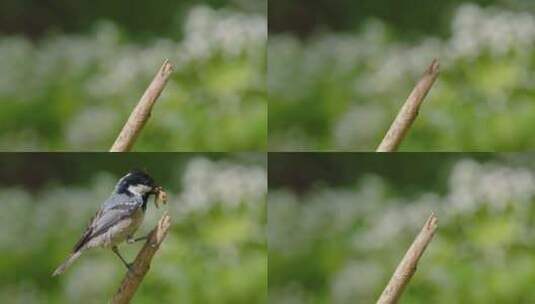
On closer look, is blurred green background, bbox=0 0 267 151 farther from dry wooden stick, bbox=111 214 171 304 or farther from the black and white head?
dry wooden stick, bbox=111 214 171 304

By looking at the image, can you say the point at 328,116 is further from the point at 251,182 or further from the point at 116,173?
the point at 116,173

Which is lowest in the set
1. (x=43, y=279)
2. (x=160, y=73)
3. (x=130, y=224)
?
(x=43, y=279)

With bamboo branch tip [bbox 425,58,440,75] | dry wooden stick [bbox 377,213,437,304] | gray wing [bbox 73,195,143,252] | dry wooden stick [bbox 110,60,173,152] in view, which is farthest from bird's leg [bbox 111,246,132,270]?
bamboo branch tip [bbox 425,58,440,75]

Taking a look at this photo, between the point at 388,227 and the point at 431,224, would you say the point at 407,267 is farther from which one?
the point at 388,227

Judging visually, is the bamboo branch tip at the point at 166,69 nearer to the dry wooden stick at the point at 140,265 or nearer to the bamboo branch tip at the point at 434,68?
the dry wooden stick at the point at 140,265

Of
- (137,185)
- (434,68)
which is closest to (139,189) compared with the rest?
(137,185)

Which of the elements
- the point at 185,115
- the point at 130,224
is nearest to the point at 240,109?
the point at 185,115

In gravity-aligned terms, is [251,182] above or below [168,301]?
above
